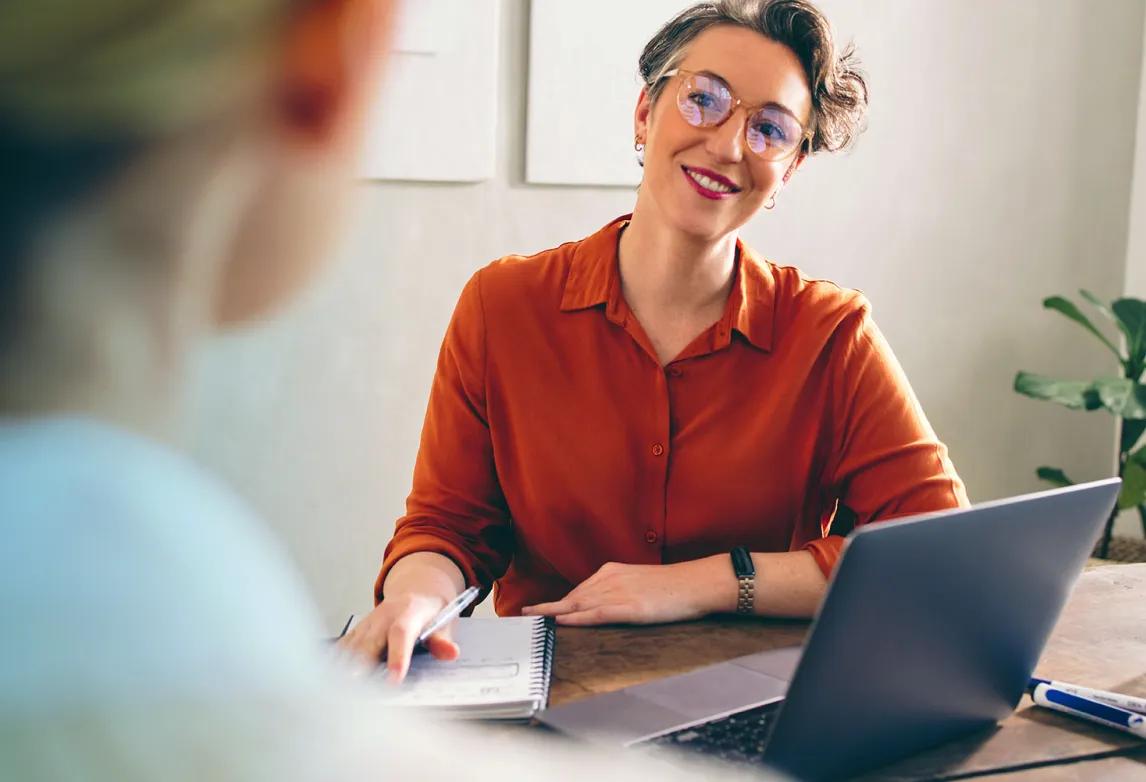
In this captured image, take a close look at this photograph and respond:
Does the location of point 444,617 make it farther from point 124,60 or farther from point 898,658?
point 124,60

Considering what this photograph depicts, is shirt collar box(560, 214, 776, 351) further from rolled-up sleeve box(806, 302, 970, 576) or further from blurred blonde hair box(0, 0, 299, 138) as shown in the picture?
blurred blonde hair box(0, 0, 299, 138)

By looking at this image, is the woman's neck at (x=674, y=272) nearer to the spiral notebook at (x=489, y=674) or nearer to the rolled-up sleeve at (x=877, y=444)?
the rolled-up sleeve at (x=877, y=444)

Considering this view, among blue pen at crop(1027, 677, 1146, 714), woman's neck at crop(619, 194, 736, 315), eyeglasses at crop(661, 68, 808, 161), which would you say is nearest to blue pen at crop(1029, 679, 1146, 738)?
blue pen at crop(1027, 677, 1146, 714)

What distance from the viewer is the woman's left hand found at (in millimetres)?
1447

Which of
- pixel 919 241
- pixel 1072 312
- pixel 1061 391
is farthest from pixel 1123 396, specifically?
pixel 919 241

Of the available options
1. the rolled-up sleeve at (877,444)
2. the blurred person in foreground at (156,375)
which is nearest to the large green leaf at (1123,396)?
the rolled-up sleeve at (877,444)

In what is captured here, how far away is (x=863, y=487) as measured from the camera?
1.73 m

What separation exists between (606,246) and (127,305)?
1.57 meters

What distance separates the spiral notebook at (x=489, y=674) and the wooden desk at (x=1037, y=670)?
0.08 ft

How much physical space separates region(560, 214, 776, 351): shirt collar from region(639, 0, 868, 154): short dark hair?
9.0 inches

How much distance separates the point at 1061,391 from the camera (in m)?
3.52

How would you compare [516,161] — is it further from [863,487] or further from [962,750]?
[962,750]

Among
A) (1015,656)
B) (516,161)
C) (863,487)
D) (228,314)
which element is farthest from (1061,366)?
(228,314)

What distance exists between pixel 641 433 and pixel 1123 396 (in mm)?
2224
